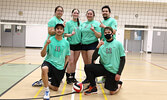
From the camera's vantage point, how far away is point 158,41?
50.4 ft

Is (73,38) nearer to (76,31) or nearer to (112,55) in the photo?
(76,31)

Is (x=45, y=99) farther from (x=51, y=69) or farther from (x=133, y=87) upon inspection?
(x=133, y=87)

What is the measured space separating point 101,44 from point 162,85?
208 cm

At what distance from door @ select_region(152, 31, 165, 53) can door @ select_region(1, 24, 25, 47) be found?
11769mm

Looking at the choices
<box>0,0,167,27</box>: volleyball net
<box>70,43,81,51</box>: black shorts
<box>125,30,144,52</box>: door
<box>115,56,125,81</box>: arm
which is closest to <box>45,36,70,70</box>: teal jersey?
<box>70,43,81,51</box>: black shorts

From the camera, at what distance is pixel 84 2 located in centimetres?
1317

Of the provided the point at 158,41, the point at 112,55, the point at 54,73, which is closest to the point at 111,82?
the point at 112,55

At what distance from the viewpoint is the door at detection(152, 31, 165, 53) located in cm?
1527

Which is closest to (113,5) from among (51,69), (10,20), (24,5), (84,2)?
(84,2)

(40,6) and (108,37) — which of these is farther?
(40,6)

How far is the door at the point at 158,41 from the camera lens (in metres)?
15.3

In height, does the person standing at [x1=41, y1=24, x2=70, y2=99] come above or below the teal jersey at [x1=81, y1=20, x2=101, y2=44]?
below

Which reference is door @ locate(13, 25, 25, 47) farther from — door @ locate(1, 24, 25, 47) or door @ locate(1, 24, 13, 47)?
door @ locate(1, 24, 13, 47)

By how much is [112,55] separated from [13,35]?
13.9 m
